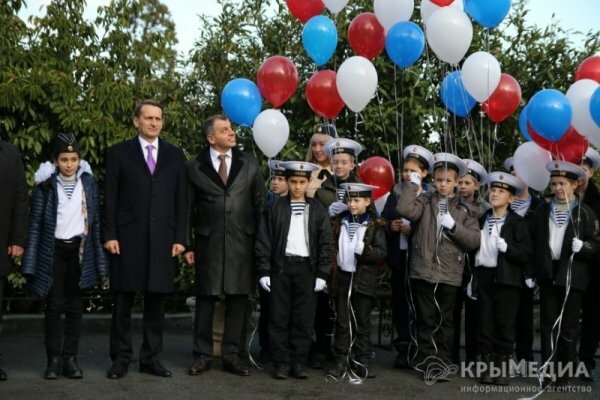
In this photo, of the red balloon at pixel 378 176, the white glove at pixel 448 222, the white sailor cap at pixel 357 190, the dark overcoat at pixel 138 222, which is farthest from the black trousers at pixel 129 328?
the white glove at pixel 448 222

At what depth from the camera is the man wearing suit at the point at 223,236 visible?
7.59 metres

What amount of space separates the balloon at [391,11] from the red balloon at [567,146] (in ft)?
5.19

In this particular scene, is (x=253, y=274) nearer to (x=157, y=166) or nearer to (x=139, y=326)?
(x=157, y=166)

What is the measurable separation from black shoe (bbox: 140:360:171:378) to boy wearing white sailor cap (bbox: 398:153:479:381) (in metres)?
1.97

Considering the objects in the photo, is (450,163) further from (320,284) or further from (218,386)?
(218,386)

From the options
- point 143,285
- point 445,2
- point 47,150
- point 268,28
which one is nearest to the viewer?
point 143,285

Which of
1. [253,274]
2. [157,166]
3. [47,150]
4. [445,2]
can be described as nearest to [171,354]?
[253,274]

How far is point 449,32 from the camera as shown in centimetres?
781

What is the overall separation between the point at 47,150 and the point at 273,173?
9.64 feet

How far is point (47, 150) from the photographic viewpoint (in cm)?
1003

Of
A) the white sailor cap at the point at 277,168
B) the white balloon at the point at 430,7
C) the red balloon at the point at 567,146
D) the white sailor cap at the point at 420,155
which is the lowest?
the white sailor cap at the point at 277,168

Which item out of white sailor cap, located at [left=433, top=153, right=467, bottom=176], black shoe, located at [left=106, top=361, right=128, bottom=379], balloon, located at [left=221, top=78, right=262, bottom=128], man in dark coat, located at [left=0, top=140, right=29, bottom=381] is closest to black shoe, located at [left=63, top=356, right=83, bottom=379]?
black shoe, located at [left=106, top=361, right=128, bottom=379]

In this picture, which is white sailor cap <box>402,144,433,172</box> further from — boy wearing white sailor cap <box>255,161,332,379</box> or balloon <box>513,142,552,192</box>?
boy wearing white sailor cap <box>255,161,332,379</box>

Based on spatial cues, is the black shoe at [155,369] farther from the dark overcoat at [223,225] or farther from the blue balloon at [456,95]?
the blue balloon at [456,95]
